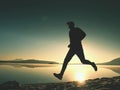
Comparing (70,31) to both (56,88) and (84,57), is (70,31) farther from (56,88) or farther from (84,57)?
(56,88)

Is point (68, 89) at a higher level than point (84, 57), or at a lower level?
lower

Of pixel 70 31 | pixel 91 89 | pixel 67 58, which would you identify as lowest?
pixel 91 89

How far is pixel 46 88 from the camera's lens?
14383mm

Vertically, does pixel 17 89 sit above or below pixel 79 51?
below

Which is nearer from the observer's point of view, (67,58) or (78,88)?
(67,58)

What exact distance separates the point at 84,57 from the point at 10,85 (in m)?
5.18

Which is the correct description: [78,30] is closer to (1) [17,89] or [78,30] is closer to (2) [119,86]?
(2) [119,86]

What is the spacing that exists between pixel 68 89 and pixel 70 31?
3422 mm

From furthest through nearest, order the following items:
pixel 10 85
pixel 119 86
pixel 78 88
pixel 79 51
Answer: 1. pixel 10 85
2. pixel 78 88
3. pixel 119 86
4. pixel 79 51

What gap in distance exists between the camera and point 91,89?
1284 centimetres

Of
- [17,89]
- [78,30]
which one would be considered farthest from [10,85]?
[78,30]

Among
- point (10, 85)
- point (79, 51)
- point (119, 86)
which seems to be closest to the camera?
point (79, 51)

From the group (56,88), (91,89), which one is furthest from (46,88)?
(91,89)

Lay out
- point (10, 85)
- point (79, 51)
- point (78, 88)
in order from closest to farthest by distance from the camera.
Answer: point (79, 51) < point (78, 88) < point (10, 85)
